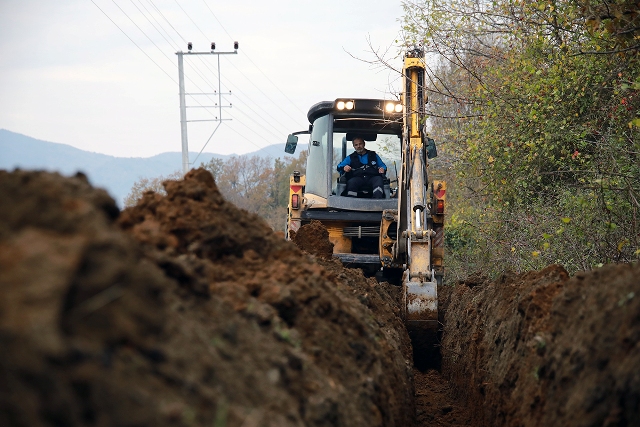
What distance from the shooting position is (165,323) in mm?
2732

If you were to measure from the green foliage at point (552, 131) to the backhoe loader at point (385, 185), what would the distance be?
39.9 inches

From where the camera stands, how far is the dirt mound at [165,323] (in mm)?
2176

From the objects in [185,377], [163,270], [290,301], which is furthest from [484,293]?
[185,377]

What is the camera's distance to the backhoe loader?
10.2m

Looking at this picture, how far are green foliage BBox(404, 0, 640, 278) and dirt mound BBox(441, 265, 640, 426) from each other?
1.93 m

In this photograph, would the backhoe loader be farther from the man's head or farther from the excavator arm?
the man's head

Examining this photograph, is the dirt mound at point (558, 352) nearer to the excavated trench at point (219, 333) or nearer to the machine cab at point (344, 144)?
the excavated trench at point (219, 333)

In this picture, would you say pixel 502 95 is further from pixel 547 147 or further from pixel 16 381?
pixel 16 381

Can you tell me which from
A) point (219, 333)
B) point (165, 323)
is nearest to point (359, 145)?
point (219, 333)

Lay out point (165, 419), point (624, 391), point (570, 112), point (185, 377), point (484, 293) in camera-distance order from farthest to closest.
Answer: point (570, 112), point (484, 293), point (624, 391), point (185, 377), point (165, 419)

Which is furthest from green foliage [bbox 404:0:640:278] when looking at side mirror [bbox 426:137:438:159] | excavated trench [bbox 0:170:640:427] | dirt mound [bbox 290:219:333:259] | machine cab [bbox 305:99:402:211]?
excavated trench [bbox 0:170:640:427]

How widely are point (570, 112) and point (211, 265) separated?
10.1m

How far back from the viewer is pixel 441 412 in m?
7.16

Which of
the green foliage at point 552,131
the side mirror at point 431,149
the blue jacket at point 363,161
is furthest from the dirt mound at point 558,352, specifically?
the blue jacket at point 363,161
